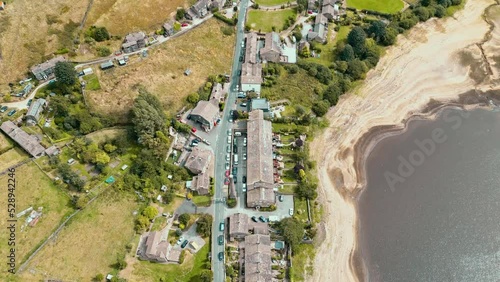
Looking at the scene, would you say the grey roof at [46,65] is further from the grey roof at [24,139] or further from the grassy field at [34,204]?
the grassy field at [34,204]

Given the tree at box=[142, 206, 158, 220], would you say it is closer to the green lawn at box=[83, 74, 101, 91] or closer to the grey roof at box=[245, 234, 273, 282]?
the grey roof at box=[245, 234, 273, 282]

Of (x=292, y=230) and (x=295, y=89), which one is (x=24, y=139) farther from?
(x=295, y=89)

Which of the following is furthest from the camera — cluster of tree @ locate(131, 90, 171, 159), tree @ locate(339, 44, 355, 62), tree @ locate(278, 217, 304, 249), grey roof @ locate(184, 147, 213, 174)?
tree @ locate(339, 44, 355, 62)

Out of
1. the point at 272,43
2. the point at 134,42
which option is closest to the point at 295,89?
the point at 272,43

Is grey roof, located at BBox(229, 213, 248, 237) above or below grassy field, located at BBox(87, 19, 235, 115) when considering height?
below

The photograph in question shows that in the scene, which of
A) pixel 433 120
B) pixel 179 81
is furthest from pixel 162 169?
pixel 433 120

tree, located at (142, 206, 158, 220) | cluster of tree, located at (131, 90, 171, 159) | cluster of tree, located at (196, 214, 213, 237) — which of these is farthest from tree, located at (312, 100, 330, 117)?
tree, located at (142, 206, 158, 220)
